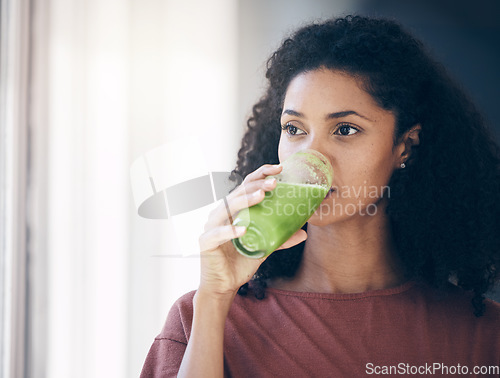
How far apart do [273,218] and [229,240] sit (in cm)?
17

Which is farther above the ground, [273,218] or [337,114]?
[337,114]

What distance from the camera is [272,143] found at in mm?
1382

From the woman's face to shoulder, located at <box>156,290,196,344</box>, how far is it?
1.09 feet

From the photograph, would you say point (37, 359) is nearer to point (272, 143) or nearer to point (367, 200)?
point (272, 143)

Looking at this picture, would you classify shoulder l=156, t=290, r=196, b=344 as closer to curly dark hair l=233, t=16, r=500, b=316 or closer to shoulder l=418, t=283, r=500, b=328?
curly dark hair l=233, t=16, r=500, b=316

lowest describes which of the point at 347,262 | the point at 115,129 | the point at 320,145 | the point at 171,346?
the point at 171,346

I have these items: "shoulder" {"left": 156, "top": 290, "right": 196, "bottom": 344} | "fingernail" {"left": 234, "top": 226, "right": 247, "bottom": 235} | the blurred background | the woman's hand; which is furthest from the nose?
the blurred background

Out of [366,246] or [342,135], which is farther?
[366,246]

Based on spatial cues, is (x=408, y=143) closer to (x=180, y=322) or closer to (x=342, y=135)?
(x=342, y=135)

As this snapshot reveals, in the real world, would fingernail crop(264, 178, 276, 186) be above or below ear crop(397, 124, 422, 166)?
below

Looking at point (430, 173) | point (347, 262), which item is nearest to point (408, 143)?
point (430, 173)

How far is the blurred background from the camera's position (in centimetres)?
140

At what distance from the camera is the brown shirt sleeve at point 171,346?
106 cm

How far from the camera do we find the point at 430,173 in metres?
1.22
